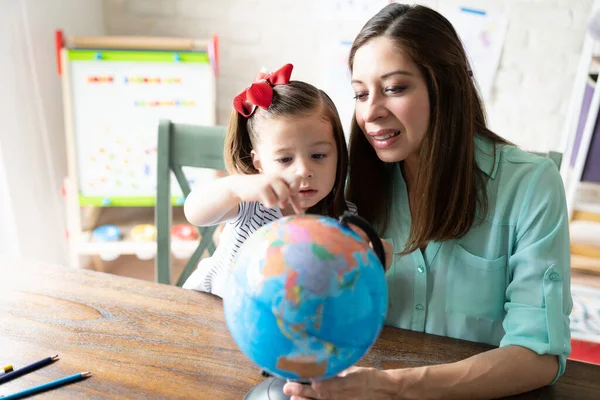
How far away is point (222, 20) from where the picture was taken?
8.87 feet

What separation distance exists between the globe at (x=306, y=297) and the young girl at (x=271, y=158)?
255 millimetres

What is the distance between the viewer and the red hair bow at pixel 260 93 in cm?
107

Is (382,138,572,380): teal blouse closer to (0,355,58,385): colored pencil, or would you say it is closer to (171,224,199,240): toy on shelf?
(0,355,58,385): colored pencil

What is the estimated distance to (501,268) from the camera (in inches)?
43.4

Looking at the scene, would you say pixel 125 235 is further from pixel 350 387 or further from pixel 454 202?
pixel 350 387

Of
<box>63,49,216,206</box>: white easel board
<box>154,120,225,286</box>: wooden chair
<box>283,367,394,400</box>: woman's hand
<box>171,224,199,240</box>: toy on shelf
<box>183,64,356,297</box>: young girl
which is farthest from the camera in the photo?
<box>171,224,199,240</box>: toy on shelf

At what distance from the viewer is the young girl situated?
1.01m

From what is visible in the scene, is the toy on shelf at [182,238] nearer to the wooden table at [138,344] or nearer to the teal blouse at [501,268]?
Answer: the wooden table at [138,344]

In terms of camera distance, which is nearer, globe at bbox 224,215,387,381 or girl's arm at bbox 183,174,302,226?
globe at bbox 224,215,387,381

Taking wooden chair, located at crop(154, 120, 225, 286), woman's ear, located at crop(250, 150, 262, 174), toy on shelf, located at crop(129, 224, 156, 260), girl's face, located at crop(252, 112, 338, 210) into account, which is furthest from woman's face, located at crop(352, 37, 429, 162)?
toy on shelf, located at crop(129, 224, 156, 260)

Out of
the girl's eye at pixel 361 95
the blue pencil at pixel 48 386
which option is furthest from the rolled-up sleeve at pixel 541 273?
the blue pencil at pixel 48 386

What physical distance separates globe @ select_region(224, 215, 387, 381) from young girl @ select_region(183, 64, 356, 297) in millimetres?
255

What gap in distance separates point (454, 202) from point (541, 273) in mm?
216

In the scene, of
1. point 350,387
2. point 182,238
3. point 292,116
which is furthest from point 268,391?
point 182,238
